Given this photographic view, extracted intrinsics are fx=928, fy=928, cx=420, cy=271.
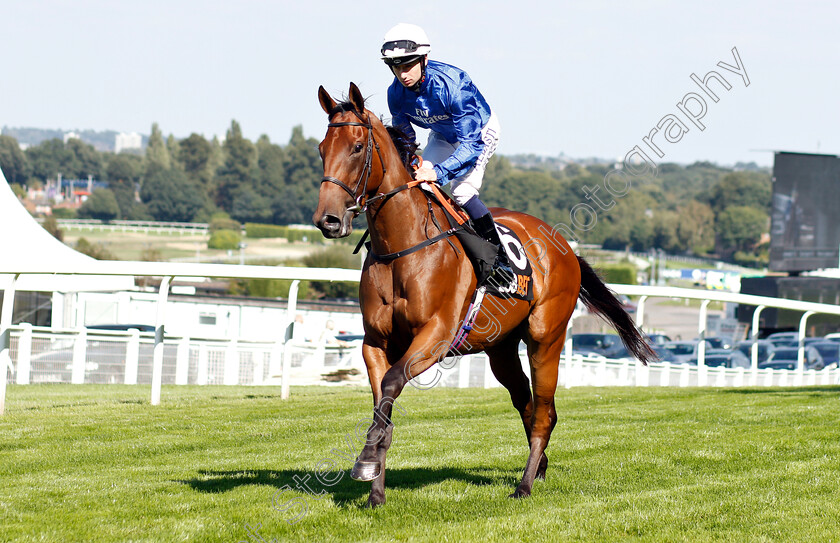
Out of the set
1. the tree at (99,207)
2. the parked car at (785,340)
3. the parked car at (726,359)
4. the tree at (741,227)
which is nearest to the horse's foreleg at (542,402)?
the parked car at (726,359)

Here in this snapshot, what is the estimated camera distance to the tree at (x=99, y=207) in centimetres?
13112

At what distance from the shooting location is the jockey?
4.59 meters

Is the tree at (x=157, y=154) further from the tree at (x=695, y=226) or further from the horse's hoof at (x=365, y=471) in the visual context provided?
the horse's hoof at (x=365, y=471)

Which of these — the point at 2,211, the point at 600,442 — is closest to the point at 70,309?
the point at 2,211

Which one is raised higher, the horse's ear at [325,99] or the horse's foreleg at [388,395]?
the horse's ear at [325,99]

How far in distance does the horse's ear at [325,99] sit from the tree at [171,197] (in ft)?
443

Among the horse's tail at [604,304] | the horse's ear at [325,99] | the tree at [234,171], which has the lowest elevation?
the horse's tail at [604,304]

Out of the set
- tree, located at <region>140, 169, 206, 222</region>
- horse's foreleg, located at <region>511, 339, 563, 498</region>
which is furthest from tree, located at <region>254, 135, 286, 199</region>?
horse's foreleg, located at <region>511, 339, 563, 498</region>

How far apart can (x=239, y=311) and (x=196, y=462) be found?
2256 centimetres

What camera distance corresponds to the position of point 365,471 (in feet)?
13.4

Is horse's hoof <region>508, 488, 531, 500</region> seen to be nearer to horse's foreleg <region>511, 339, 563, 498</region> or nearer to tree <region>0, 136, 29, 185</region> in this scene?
horse's foreleg <region>511, 339, 563, 498</region>

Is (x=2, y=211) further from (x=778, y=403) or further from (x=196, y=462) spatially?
(x=778, y=403)

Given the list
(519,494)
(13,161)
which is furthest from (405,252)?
(13,161)

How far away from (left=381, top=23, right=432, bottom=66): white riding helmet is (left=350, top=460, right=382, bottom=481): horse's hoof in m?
1.96
